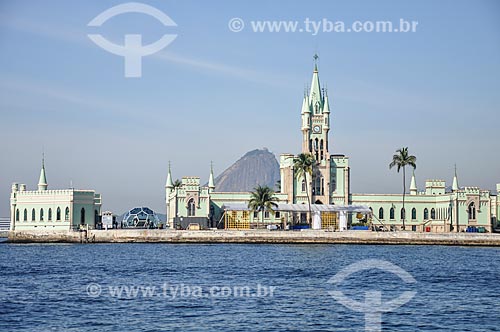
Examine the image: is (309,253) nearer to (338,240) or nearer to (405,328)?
(338,240)

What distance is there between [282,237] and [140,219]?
37291 mm

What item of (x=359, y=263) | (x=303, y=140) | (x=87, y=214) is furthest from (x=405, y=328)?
(x=303, y=140)

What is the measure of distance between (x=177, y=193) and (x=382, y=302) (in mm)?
79067

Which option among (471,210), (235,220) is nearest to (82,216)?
(235,220)

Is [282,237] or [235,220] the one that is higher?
[235,220]

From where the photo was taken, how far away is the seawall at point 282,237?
10600 cm

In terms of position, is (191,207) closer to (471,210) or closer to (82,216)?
(82,216)

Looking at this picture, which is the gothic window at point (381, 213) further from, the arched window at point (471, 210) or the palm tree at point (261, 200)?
the palm tree at point (261, 200)

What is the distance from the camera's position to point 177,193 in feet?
398

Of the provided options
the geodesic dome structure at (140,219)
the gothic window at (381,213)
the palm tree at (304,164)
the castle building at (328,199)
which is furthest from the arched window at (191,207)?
the gothic window at (381,213)

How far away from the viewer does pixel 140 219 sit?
13775 centimetres

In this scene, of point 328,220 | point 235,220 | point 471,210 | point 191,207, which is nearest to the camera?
point 191,207

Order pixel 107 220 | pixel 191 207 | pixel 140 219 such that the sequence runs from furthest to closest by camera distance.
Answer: pixel 140 219 → pixel 191 207 → pixel 107 220

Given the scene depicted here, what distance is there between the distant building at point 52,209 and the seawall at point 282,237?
218 inches
